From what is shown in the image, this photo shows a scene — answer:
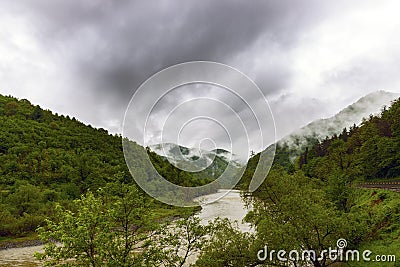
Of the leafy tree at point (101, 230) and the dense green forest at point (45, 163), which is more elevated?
the dense green forest at point (45, 163)

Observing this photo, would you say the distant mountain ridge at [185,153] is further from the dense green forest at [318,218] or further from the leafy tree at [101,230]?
the dense green forest at [318,218]

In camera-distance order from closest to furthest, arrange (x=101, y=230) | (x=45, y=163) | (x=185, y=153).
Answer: (x=101, y=230) → (x=185, y=153) → (x=45, y=163)

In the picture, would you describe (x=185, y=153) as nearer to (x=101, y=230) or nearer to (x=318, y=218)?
(x=101, y=230)

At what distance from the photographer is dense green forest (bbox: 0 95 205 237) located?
4356cm

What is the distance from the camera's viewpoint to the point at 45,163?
Result: 65750 mm

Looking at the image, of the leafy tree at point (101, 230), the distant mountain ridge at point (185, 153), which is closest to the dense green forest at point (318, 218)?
the distant mountain ridge at point (185, 153)

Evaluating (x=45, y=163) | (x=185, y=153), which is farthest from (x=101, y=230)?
(x=45, y=163)

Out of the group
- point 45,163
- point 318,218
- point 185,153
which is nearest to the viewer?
point 185,153

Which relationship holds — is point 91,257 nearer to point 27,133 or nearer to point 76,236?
point 76,236

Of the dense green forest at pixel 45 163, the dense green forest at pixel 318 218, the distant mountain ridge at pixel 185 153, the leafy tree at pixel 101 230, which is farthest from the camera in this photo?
the dense green forest at pixel 45 163

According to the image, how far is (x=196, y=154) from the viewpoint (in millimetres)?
12117

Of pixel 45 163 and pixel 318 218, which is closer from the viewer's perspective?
pixel 318 218

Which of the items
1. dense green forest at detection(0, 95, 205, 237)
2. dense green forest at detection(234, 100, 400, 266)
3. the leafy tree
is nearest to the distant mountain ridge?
the leafy tree

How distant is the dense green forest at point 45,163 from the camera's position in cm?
4356
